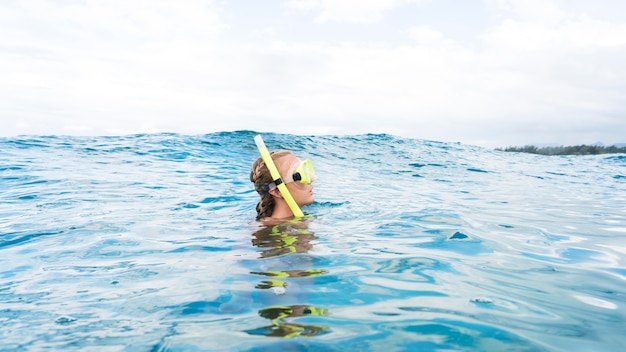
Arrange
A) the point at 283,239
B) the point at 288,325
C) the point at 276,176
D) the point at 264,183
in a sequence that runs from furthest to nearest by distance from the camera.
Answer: the point at 264,183 < the point at 276,176 < the point at 283,239 < the point at 288,325

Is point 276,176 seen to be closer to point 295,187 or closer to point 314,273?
point 295,187

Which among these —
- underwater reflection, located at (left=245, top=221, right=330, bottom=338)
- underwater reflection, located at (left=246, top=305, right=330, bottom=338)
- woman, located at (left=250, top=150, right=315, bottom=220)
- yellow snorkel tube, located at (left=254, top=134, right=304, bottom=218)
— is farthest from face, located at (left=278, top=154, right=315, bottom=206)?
underwater reflection, located at (left=246, top=305, right=330, bottom=338)

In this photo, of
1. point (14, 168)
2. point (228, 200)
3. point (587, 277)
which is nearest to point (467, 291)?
point (587, 277)

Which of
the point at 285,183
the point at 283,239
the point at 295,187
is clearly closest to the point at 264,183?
the point at 285,183

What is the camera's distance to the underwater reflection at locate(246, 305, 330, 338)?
206 centimetres

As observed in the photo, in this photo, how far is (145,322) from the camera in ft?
7.55

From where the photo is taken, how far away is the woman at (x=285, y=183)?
15.6ft

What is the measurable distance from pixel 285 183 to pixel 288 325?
107 inches

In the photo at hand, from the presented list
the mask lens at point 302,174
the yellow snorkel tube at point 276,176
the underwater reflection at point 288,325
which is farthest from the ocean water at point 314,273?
the mask lens at point 302,174

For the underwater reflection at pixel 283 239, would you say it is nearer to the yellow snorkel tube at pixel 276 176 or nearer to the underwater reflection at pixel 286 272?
the underwater reflection at pixel 286 272

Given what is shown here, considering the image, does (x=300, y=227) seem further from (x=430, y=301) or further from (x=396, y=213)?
(x=430, y=301)

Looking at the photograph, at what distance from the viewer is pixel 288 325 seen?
7.07 ft

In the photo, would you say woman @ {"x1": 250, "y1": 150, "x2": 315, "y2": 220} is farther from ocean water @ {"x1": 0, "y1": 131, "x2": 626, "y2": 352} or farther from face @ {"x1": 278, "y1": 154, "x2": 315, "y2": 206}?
ocean water @ {"x1": 0, "y1": 131, "x2": 626, "y2": 352}

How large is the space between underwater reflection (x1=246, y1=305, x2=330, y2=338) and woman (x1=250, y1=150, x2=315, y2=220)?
2.32 metres
